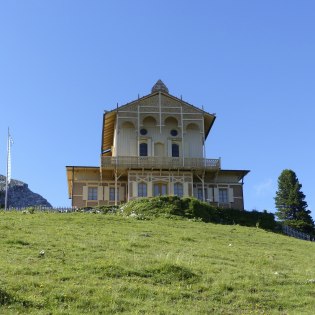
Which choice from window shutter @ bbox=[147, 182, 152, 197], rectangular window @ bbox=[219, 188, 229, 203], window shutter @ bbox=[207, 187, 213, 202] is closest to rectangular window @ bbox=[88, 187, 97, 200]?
window shutter @ bbox=[147, 182, 152, 197]

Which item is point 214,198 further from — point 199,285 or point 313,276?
point 199,285

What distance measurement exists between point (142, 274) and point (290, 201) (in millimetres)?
45456

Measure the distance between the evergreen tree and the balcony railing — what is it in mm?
12794

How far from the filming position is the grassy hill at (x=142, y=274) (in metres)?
16.0

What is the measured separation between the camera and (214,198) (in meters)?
52.9

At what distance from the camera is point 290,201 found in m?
62.3

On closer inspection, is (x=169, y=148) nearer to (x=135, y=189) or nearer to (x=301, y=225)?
(x=135, y=189)

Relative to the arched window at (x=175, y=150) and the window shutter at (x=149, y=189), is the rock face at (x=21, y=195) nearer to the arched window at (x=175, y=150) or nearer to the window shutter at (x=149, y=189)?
the arched window at (x=175, y=150)

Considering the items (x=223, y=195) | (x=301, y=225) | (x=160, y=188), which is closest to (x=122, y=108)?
(x=160, y=188)

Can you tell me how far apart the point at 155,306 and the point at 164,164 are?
35762 millimetres

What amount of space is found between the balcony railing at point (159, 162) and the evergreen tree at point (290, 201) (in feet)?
42.0

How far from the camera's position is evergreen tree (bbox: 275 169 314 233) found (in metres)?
61.2

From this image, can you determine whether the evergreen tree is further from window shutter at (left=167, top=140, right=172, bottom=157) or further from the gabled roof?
window shutter at (left=167, top=140, right=172, bottom=157)

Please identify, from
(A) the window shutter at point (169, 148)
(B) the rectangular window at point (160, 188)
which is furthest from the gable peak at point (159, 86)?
(B) the rectangular window at point (160, 188)
